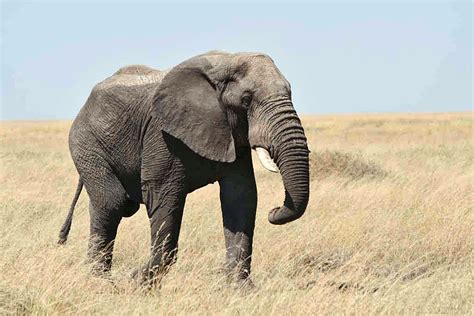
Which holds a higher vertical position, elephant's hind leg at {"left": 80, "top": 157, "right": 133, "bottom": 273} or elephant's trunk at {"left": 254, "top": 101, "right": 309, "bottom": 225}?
elephant's trunk at {"left": 254, "top": 101, "right": 309, "bottom": 225}

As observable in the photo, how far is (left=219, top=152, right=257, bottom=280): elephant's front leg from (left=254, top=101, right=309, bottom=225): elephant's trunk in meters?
0.86

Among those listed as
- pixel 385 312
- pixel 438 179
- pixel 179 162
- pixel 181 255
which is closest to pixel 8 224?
pixel 181 255

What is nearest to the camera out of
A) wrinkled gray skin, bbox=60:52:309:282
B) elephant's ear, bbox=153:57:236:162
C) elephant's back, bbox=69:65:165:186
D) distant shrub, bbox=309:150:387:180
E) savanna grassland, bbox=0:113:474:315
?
savanna grassland, bbox=0:113:474:315

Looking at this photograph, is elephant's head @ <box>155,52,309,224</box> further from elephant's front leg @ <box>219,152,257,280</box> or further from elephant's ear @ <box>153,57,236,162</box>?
elephant's front leg @ <box>219,152,257,280</box>

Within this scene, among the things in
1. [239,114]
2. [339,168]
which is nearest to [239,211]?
[239,114]

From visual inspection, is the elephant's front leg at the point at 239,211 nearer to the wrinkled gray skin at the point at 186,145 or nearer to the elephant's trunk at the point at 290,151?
the wrinkled gray skin at the point at 186,145

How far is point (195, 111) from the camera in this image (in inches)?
244

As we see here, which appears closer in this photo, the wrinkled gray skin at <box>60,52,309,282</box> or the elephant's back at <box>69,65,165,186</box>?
the wrinkled gray skin at <box>60,52,309,282</box>

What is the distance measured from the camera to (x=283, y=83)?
580 centimetres

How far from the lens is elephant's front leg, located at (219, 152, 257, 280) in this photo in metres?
6.48

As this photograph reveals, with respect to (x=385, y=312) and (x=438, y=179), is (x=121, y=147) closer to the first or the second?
(x=385, y=312)

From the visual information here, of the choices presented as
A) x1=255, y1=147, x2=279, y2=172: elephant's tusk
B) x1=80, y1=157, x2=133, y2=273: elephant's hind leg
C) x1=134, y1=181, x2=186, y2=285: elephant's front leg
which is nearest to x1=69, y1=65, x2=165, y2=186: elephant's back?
x1=80, y1=157, x2=133, y2=273: elephant's hind leg

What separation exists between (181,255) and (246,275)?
1670 mm

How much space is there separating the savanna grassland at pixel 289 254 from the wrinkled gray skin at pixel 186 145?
0.44 meters
